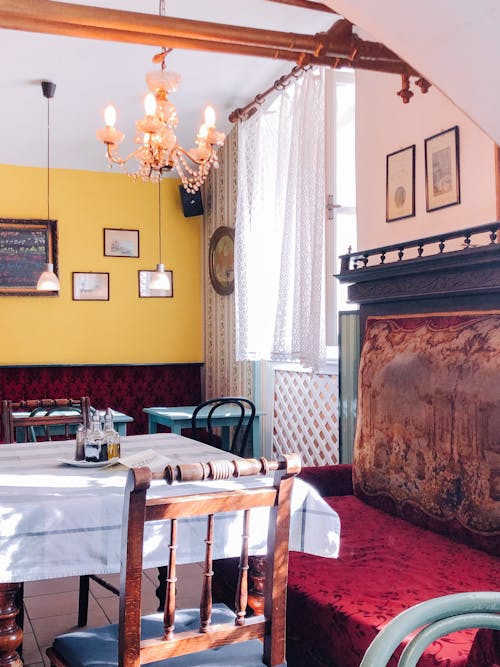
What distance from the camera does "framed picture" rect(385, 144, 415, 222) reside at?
11.4 feet

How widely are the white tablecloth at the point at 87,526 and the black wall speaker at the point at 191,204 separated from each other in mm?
4795

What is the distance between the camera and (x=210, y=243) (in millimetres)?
6578

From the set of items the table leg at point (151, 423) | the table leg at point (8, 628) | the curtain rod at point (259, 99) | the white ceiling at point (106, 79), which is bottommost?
the table leg at point (8, 628)

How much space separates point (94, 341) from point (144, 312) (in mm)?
545

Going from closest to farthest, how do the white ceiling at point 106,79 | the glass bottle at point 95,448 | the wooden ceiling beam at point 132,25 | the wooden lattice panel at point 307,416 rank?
the wooden ceiling beam at point 132,25
the glass bottle at point 95,448
the white ceiling at point 106,79
the wooden lattice panel at point 307,416

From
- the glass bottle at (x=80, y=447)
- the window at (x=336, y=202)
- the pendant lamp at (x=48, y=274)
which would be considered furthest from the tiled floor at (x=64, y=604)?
the pendant lamp at (x=48, y=274)

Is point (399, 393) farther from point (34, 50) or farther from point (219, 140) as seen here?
point (34, 50)

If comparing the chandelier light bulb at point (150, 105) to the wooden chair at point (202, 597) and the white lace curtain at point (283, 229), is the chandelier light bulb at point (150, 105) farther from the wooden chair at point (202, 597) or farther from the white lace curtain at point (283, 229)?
the wooden chair at point (202, 597)

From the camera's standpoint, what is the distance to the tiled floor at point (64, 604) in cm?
269

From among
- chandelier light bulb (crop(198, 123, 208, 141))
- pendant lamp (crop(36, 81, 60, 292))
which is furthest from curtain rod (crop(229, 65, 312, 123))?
pendant lamp (crop(36, 81, 60, 292))

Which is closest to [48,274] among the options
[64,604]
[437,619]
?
[64,604]

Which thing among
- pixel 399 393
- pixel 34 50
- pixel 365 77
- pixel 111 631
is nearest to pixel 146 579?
pixel 399 393

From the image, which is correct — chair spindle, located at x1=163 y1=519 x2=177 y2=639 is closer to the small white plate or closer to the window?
the small white plate

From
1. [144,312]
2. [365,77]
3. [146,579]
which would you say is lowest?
[146,579]
